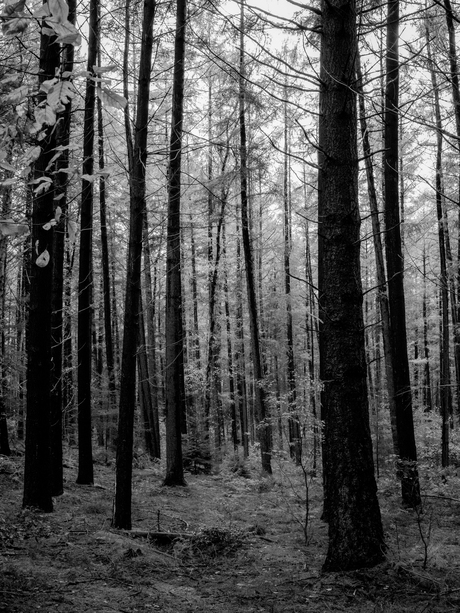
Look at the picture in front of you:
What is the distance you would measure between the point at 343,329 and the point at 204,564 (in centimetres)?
329

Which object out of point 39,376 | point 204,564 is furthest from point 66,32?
point 39,376

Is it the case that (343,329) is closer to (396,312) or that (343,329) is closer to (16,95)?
(16,95)

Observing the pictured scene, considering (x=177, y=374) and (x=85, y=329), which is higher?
(x=85, y=329)

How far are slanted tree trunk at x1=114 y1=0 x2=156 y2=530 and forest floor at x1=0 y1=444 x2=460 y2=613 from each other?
55 centimetres

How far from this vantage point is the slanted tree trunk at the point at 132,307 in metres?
6.46

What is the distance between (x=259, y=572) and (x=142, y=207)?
4.90m

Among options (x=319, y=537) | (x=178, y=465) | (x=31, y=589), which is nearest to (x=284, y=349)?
(x=178, y=465)

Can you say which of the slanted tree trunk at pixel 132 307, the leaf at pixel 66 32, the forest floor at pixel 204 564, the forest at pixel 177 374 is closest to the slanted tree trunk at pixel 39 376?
the forest at pixel 177 374

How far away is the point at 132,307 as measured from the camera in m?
6.59

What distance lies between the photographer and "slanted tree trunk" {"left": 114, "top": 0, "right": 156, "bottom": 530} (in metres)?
6.46

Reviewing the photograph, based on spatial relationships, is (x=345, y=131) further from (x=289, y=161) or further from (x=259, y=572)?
(x=289, y=161)

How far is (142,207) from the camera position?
671cm

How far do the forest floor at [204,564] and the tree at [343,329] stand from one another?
1.24 feet

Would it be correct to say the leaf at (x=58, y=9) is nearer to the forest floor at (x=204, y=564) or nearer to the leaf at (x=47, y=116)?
the leaf at (x=47, y=116)
